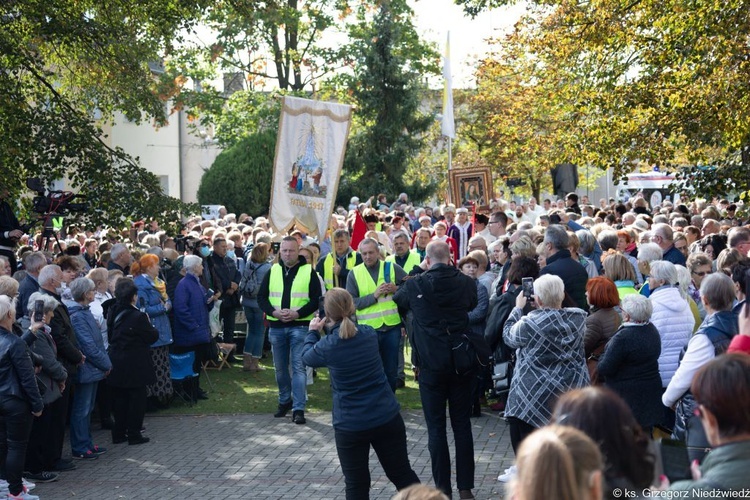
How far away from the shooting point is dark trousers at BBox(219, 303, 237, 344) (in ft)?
49.8

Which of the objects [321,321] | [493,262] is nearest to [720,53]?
[493,262]

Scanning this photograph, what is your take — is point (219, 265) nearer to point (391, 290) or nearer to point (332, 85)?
point (391, 290)

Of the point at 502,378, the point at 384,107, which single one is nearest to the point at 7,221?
the point at 502,378

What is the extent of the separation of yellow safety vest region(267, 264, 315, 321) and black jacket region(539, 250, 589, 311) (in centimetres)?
307

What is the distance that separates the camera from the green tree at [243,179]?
3675cm

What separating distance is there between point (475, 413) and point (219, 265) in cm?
514

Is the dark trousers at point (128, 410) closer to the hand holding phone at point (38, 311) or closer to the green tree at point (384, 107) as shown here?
the hand holding phone at point (38, 311)

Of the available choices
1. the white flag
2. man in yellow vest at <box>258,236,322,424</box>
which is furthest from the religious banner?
the white flag

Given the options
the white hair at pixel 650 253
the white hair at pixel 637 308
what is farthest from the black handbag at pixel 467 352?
the white hair at pixel 650 253

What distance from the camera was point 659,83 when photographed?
14531mm

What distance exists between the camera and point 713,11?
11836 mm

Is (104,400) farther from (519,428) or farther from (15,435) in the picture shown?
(519,428)

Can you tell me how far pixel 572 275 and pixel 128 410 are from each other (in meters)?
4.96

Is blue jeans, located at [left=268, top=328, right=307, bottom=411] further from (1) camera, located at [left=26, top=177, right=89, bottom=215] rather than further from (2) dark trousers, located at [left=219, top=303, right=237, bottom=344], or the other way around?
(1) camera, located at [left=26, top=177, right=89, bottom=215]
